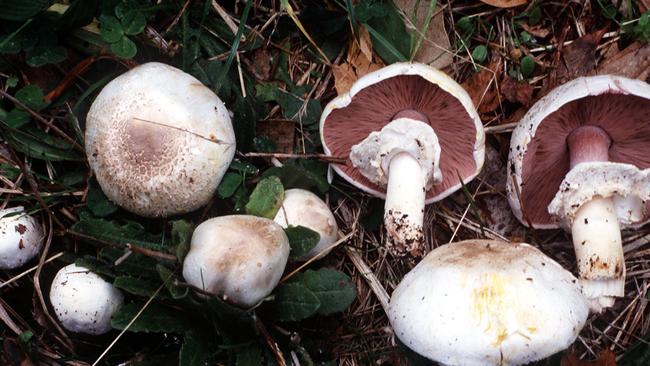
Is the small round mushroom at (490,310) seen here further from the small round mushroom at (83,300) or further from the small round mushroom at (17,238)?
the small round mushroom at (17,238)

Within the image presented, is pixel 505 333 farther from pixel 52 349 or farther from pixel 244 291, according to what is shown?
pixel 52 349

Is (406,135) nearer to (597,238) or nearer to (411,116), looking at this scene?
(411,116)

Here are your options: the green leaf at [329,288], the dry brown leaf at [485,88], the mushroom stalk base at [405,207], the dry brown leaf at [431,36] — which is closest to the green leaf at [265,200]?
the green leaf at [329,288]

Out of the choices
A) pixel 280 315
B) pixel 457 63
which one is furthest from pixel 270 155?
pixel 457 63

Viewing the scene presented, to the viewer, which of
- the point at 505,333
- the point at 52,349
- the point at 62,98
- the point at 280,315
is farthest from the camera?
the point at 62,98

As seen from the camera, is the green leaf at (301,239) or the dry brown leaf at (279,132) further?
the dry brown leaf at (279,132)
